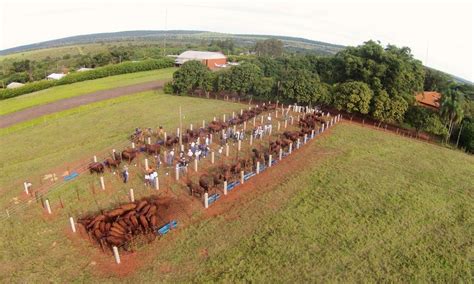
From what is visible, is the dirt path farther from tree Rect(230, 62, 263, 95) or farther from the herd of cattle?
the herd of cattle

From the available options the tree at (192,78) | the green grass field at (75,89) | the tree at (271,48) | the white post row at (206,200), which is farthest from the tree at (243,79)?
the tree at (271,48)

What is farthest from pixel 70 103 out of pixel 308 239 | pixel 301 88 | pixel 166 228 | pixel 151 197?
pixel 308 239

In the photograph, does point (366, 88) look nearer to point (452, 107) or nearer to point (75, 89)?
point (452, 107)

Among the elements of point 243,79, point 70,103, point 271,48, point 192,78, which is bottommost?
point 70,103

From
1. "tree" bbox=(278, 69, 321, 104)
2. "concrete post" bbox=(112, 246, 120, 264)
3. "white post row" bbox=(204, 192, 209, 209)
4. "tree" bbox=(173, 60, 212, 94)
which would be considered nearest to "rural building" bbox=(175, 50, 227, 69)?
"tree" bbox=(173, 60, 212, 94)

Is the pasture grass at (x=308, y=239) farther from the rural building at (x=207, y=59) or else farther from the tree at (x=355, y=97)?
the rural building at (x=207, y=59)

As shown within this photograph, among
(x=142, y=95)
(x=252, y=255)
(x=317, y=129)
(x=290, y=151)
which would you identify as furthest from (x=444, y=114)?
(x=142, y=95)
